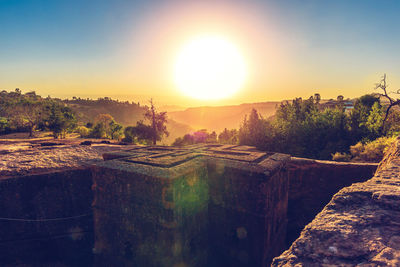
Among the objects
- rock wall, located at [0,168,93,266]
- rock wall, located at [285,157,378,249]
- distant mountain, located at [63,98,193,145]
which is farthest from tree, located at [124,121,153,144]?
distant mountain, located at [63,98,193,145]

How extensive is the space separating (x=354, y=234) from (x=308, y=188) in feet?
23.8

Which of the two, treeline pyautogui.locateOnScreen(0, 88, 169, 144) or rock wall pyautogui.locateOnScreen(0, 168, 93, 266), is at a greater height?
treeline pyautogui.locateOnScreen(0, 88, 169, 144)

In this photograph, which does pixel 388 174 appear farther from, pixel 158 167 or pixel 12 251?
pixel 12 251

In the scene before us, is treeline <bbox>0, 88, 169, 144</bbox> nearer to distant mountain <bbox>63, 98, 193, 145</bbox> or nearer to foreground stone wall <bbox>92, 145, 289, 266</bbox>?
foreground stone wall <bbox>92, 145, 289, 266</bbox>

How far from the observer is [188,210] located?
5480 millimetres

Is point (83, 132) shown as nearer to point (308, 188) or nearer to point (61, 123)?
point (61, 123)

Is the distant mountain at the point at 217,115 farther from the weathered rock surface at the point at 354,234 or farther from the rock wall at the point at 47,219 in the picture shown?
the weathered rock surface at the point at 354,234

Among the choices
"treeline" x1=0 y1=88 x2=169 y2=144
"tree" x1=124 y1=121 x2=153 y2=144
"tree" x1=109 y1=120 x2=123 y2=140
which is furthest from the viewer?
"tree" x1=109 y1=120 x2=123 y2=140

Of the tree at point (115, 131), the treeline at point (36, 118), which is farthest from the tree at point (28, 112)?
the tree at point (115, 131)

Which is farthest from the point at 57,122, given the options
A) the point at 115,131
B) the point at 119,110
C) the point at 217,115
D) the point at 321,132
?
A: the point at 217,115

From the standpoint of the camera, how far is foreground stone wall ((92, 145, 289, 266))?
5113 millimetres

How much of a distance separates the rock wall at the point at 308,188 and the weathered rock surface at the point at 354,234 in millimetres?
6208

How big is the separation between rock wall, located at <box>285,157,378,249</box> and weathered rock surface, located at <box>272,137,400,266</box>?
6.21 meters

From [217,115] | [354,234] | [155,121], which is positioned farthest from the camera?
[217,115]
